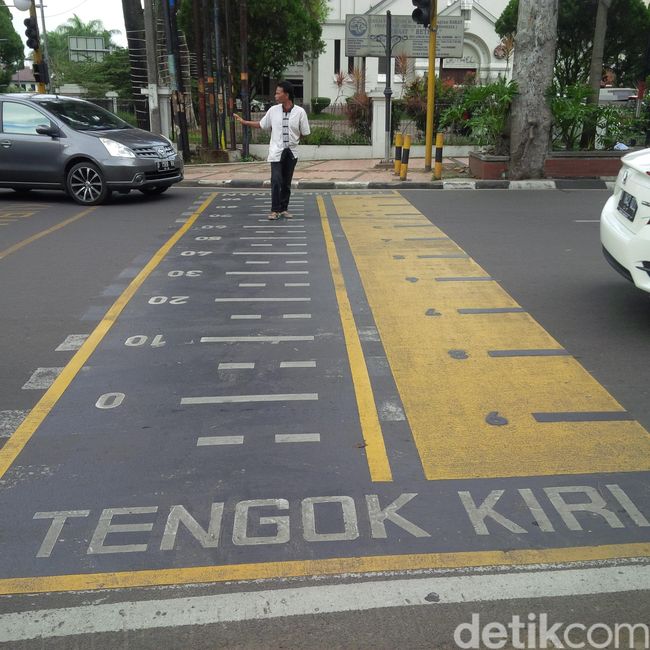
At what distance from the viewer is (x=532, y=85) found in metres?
14.8

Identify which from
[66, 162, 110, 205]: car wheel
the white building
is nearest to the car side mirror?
[66, 162, 110, 205]: car wheel

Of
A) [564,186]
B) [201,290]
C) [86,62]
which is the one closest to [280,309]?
[201,290]

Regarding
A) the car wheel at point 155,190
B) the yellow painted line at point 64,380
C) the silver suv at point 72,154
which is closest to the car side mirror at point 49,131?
the silver suv at point 72,154

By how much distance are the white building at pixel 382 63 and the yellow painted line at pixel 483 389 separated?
119 ft

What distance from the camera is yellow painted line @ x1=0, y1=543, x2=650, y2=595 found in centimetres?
295

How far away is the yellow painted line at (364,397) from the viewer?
3826 mm

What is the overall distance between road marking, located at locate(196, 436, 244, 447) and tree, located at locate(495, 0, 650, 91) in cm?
2213

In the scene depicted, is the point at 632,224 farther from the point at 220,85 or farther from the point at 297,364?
the point at 220,85

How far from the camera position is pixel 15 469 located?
3.80 meters

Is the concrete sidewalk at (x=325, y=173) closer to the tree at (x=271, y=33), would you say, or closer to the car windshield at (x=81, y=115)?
the car windshield at (x=81, y=115)

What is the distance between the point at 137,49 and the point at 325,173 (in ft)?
23.1

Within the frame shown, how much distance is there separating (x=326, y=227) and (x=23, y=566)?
8008mm

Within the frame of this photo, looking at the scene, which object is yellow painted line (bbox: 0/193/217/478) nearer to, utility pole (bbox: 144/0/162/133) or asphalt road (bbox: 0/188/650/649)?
asphalt road (bbox: 0/188/650/649)

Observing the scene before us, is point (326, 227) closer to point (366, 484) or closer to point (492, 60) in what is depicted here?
point (366, 484)
